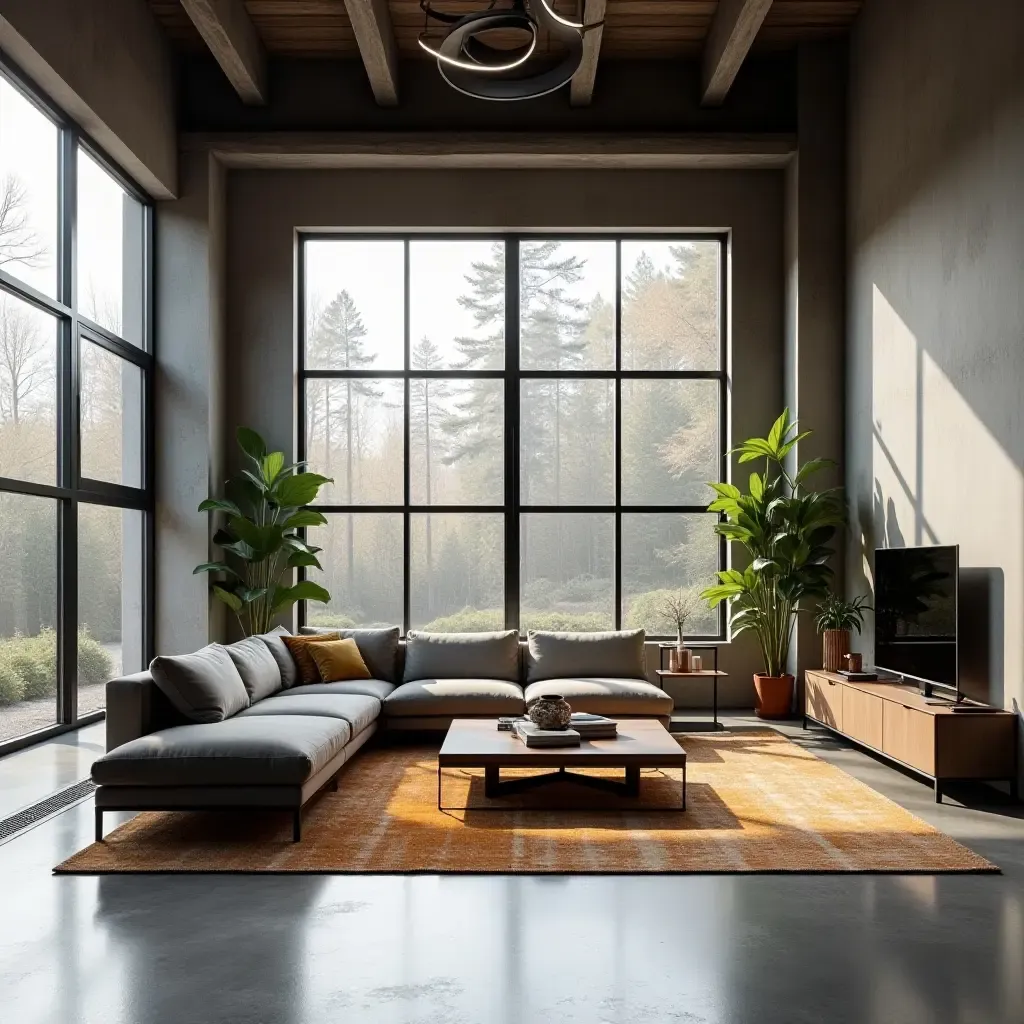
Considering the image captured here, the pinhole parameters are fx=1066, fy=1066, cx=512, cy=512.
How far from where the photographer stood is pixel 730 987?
299 centimetres

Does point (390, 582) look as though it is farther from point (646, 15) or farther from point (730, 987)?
point (730, 987)

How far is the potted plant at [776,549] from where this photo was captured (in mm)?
7785

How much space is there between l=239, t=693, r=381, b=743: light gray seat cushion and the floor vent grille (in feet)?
2.83

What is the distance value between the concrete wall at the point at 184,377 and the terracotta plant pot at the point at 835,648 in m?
4.56

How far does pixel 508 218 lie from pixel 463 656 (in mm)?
3606

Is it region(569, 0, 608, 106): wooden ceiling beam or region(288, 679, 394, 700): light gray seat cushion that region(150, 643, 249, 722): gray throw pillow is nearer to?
region(288, 679, 394, 700): light gray seat cushion

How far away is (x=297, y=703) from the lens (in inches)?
233

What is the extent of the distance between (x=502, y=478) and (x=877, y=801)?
4.33 metres

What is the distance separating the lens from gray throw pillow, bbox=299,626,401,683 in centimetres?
760

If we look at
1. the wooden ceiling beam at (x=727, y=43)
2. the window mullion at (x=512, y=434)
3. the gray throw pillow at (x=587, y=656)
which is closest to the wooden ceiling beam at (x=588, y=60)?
the wooden ceiling beam at (x=727, y=43)

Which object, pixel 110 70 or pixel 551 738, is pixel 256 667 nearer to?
pixel 551 738

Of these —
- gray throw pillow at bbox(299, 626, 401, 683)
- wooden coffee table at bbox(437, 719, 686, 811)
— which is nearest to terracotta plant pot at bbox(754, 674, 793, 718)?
wooden coffee table at bbox(437, 719, 686, 811)

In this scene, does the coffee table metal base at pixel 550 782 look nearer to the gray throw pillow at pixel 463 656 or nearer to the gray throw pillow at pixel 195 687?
the gray throw pillow at pixel 195 687

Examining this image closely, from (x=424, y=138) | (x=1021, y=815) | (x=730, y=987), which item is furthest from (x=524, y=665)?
(x=730, y=987)
